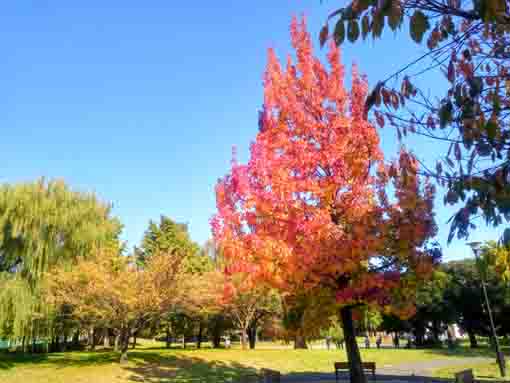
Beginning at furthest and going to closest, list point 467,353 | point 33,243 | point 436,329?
point 436,329, point 467,353, point 33,243

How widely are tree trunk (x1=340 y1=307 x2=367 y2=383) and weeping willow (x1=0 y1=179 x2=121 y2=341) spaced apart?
50.8 feet

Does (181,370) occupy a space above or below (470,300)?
below

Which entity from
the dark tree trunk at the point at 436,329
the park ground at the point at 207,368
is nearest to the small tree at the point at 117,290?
the park ground at the point at 207,368

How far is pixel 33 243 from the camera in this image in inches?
811

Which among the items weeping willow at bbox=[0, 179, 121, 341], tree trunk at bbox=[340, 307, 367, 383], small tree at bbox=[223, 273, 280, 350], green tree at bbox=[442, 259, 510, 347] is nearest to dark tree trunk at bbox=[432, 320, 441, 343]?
green tree at bbox=[442, 259, 510, 347]

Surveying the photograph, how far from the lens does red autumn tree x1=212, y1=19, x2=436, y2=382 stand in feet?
30.8

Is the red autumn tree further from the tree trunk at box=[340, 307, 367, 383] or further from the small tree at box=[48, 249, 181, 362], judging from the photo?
the small tree at box=[48, 249, 181, 362]

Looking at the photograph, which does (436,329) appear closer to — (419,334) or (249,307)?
(419,334)

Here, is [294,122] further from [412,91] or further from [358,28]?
[358,28]

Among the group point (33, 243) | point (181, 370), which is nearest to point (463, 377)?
point (181, 370)

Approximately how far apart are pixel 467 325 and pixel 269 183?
43803 mm

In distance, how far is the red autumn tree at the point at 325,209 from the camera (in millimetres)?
9383

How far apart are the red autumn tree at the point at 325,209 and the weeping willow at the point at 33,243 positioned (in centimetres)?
1438

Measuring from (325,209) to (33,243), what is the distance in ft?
56.0
